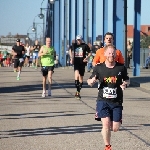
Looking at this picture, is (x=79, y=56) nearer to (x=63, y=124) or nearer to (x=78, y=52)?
(x=78, y=52)

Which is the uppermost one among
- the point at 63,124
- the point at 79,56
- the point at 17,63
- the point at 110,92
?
the point at 79,56

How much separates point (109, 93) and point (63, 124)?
3546 millimetres

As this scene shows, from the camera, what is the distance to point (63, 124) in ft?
39.9

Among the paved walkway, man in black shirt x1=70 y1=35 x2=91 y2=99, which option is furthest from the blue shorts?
man in black shirt x1=70 y1=35 x2=91 y2=99

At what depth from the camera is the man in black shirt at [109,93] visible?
872cm

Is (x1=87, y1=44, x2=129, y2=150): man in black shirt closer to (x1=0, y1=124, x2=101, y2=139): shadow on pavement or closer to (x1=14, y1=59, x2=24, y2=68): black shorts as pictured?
(x1=0, y1=124, x2=101, y2=139): shadow on pavement

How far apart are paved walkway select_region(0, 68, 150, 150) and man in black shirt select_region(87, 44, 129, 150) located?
2.22ft

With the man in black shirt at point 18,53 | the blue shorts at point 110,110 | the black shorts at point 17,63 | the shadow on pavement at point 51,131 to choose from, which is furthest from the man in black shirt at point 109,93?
the black shorts at point 17,63

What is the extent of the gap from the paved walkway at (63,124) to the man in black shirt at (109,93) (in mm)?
676

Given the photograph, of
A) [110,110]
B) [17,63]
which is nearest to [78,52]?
[110,110]

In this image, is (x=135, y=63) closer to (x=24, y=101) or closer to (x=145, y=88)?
(x=145, y=88)

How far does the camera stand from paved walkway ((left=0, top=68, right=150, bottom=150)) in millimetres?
9703

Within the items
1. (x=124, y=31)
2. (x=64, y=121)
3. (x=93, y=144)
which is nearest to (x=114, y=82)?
(x=93, y=144)

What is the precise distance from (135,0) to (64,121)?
69.5 ft
